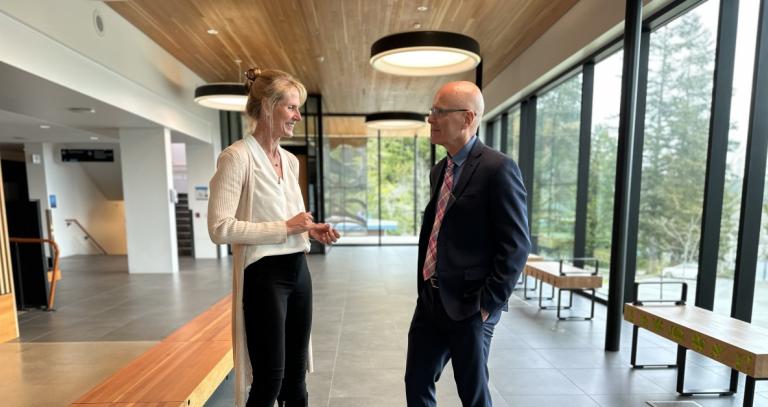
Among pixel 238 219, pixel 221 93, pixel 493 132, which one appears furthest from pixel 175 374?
pixel 493 132

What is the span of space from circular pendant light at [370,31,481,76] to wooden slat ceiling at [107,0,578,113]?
80 centimetres

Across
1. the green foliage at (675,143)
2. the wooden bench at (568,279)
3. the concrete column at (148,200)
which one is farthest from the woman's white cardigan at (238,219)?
the concrete column at (148,200)

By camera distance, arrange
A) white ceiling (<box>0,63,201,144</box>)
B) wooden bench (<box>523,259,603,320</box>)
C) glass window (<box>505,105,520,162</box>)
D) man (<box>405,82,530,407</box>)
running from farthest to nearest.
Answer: glass window (<box>505,105,520,162</box>), wooden bench (<box>523,259,603,320</box>), white ceiling (<box>0,63,201,144</box>), man (<box>405,82,530,407</box>)

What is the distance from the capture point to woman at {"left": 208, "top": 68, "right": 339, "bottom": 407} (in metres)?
1.49

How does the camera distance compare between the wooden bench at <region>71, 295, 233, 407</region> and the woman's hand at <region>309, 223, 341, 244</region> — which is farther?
the wooden bench at <region>71, 295, 233, 407</region>

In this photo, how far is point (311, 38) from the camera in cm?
600

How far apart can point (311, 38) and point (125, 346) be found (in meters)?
4.80

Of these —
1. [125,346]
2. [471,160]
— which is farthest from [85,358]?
[471,160]

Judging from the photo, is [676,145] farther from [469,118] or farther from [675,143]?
[469,118]

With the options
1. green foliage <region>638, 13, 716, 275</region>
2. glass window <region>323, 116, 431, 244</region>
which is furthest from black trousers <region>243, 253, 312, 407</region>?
glass window <region>323, 116, 431, 244</region>

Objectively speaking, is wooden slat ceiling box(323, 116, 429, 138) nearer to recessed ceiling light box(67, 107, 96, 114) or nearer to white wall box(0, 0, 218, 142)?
white wall box(0, 0, 218, 142)

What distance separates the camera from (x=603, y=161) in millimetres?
5383

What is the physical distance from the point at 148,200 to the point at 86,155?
5.27 metres

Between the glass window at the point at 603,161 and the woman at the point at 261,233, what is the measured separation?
4856 millimetres
